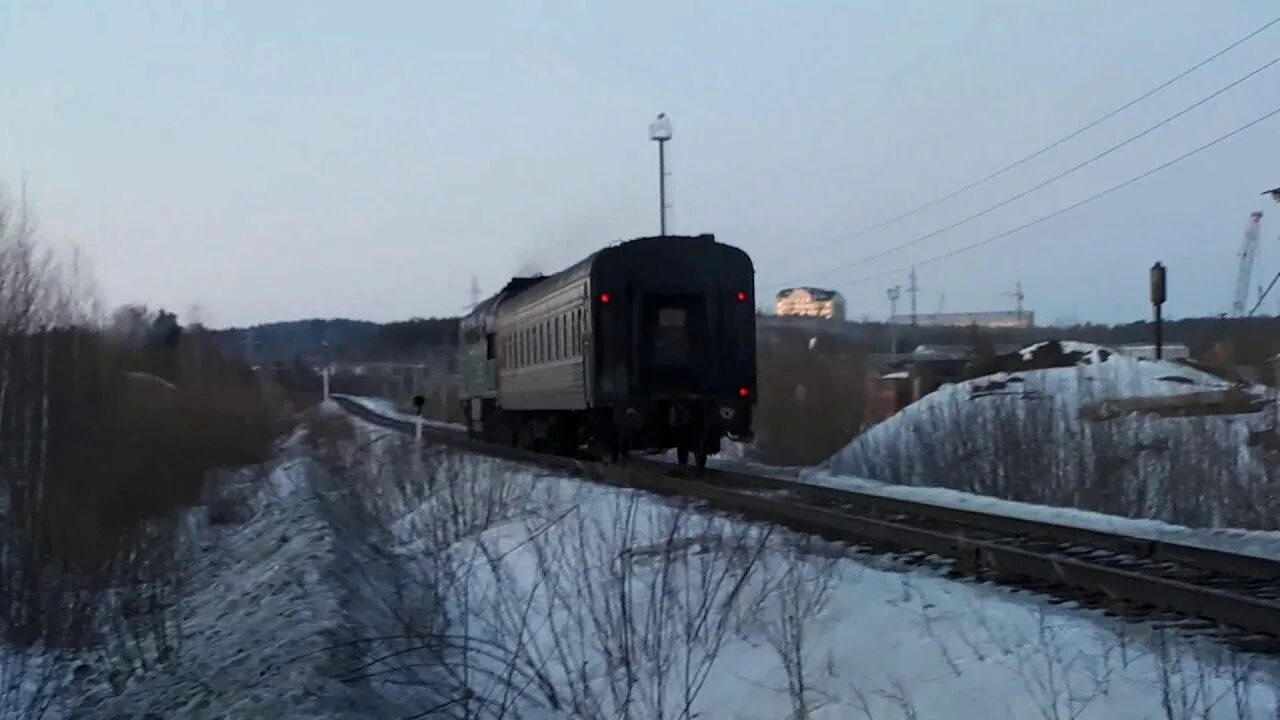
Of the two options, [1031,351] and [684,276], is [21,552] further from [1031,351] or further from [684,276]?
[1031,351]

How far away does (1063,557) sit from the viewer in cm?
1038

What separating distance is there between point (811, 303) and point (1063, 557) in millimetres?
97399

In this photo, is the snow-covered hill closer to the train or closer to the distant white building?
the train

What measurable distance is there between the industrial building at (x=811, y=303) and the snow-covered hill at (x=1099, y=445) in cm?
6945

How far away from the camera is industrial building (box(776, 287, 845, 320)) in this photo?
3920 inches

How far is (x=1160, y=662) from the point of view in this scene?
647 centimetres

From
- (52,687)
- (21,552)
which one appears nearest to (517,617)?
(52,687)

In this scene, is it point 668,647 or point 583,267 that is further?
point 583,267

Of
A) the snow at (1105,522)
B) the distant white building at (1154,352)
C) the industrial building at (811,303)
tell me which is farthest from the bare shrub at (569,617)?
the industrial building at (811,303)

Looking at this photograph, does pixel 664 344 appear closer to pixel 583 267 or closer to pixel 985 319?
pixel 583 267

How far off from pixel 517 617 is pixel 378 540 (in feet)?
20.4

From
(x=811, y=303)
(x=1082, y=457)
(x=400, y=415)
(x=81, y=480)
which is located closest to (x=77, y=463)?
(x=81, y=480)

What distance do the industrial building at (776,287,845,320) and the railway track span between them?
79428 millimetres

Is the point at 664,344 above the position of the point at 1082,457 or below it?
above
